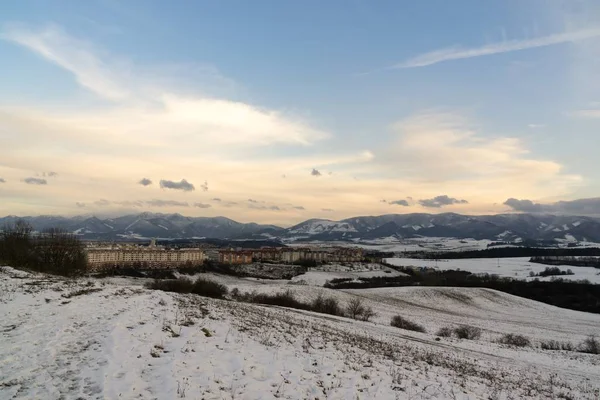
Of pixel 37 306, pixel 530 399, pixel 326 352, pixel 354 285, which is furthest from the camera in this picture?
Answer: pixel 354 285

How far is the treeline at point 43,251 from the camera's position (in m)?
52.4

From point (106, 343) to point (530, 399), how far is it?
15.3 meters

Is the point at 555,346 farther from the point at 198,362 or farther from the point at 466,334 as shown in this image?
the point at 198,362

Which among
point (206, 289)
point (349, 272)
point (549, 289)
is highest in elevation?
point (206, 289)

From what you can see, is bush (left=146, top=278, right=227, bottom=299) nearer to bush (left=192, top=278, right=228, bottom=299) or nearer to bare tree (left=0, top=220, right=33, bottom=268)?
bush (left=192, top=278, right=228, bottom=299)

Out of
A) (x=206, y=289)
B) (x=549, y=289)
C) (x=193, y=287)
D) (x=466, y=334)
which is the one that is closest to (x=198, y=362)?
(x=193, y=287)

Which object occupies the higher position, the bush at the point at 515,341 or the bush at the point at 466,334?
the bush at the point at 466,334

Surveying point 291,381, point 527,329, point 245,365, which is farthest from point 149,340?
point 527,329

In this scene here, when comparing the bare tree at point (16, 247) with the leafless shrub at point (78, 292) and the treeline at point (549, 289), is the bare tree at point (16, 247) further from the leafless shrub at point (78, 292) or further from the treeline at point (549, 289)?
the treeline at point (549, 289)

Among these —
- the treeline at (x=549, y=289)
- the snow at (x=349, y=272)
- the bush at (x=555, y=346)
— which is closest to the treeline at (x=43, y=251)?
the bush at (x=555, y=346)

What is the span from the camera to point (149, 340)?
45.9 ft

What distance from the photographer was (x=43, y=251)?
200 ft

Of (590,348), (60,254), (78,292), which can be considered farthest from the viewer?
(60,254)

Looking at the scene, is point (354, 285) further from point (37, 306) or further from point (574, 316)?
point (37, 306)
